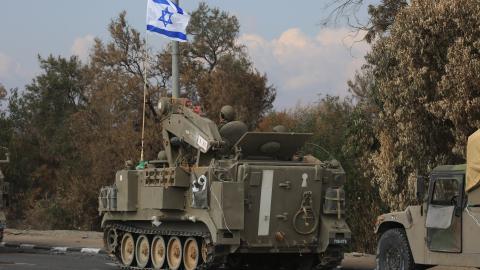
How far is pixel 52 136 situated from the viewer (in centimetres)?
4688

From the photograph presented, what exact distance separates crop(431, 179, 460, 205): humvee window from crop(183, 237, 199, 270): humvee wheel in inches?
168

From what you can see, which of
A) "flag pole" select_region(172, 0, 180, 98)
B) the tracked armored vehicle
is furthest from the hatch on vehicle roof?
"flag pole" select_region(172, 0, 180, 98)

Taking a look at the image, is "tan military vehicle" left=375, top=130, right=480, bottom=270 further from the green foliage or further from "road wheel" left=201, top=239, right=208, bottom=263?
the green foliage

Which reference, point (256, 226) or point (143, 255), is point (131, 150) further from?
point (256, 226)

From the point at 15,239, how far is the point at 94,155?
12.0 m

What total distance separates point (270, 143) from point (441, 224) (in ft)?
12.5

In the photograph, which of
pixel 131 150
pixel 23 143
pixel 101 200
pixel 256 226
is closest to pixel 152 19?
pixel 101 200

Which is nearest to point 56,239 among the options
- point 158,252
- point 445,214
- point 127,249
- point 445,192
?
point 127,249

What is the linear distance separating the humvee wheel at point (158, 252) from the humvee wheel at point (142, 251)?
0.77ft

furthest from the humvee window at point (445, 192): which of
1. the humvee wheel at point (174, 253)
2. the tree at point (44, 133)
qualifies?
the tree at point (44, 133)

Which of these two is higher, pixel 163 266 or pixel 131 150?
pixel 131 150

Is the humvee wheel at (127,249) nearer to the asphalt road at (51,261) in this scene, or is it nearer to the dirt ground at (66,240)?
the asphalt road at (51,261)

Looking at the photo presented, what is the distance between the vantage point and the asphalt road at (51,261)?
16.7 meters

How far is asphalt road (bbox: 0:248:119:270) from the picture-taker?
54.8 ft
